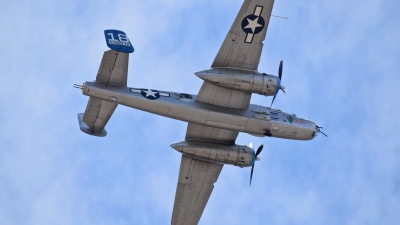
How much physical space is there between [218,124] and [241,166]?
446 cm

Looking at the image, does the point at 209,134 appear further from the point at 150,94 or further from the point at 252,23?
the point at 252,23

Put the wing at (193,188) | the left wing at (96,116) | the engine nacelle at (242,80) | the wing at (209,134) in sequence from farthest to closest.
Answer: the wing at (193,188), the wing at (209,134), the left wing at (96,116), the engine nacelle at (242,80)

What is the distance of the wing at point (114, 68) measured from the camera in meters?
38.6

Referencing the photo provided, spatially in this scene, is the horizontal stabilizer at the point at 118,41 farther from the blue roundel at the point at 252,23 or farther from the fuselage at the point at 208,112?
the blue roundel at the point at 252,23

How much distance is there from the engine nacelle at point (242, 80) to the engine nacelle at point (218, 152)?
560 cm

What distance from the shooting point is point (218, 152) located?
44375 mm

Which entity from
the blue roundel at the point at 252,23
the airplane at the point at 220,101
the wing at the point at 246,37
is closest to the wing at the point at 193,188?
the airplane at the point at 220,101

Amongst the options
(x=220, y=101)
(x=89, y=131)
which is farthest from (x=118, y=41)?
(x=220, y=101)

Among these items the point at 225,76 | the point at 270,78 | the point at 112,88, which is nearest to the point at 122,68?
the point at 112,88

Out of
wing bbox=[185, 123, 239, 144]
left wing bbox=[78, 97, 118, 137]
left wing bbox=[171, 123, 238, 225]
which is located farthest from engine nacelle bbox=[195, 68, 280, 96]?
left wing bbox=[78, 97, 118, 137]

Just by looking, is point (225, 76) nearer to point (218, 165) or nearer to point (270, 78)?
point (270, 78)

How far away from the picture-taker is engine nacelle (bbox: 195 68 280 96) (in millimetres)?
40188

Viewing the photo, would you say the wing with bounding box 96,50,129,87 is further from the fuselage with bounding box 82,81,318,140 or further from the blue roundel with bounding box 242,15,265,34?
the blue roundel with bounding box 242,15,265,34

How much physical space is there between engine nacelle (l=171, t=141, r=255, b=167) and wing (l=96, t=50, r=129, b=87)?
22.4ft
